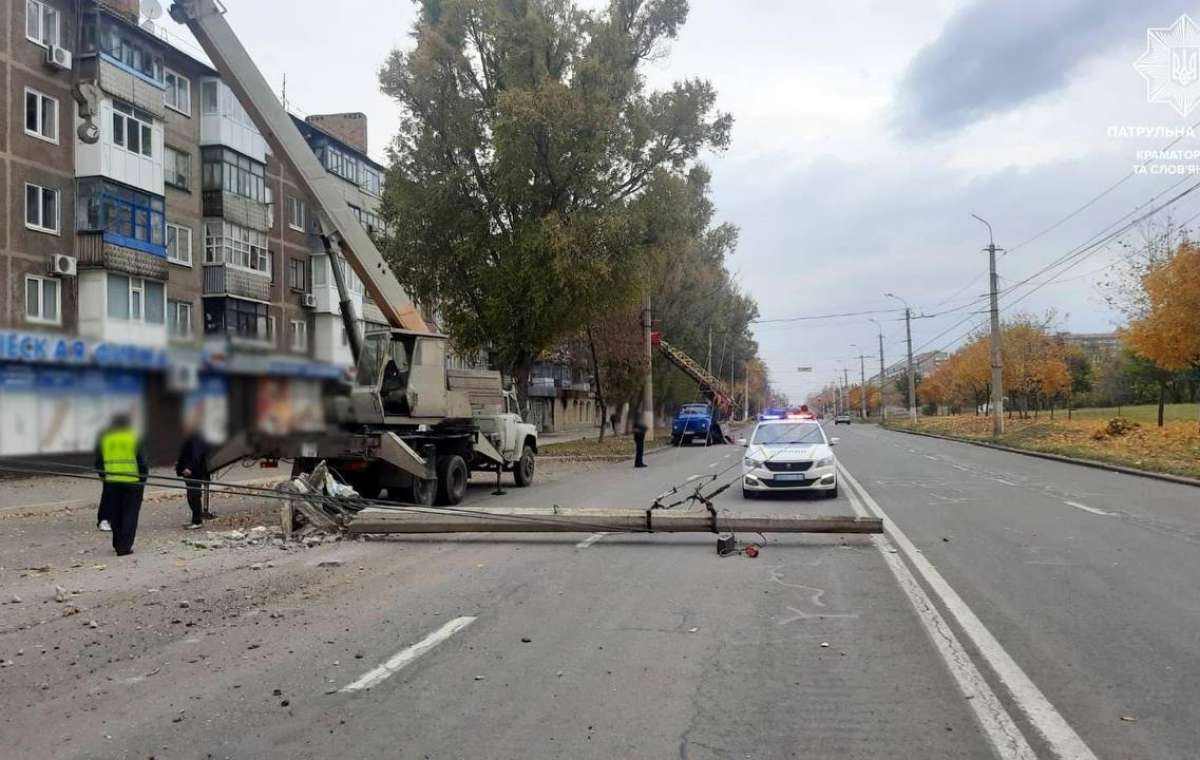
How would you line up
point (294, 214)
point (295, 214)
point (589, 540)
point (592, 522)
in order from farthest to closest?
1. point (294, 214)
2. point (295, 214)
3. point (589, 540)
4. point (592, 522)

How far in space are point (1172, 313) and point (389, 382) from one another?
95.8 ft

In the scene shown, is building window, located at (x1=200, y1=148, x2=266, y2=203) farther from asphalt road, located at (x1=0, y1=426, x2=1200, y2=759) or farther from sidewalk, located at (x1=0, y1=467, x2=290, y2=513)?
asphalt road, located at (x1=0, y1=426, x2=1200, y2=759)

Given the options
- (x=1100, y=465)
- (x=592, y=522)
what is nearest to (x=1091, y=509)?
(x=592, y=522)

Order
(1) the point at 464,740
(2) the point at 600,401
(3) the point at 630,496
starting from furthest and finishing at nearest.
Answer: (2) the point at 600,401 → (3) the point at 630,496 → (1) the point at 464,740

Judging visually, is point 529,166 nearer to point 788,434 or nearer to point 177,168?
point 177,168

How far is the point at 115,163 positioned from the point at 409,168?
8816mm

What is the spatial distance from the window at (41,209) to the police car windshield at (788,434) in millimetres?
20705

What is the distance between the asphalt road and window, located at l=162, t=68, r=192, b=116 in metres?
24.1

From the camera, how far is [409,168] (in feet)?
99.8

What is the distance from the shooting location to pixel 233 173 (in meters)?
32.2

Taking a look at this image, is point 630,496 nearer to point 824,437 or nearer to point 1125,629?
point 824,437

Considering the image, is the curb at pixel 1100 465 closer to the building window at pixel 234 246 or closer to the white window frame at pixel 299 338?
the white window frame at pixel 299 338

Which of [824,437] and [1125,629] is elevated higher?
[824,437]

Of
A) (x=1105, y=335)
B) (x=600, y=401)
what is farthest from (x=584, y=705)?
(x=1105, y=335)
